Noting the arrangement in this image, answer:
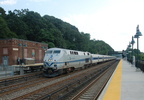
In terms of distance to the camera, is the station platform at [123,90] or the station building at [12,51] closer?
the station platform at [123,90]

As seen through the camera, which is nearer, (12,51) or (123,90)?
(123,90)

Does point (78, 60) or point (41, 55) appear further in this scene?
point (41, 55)

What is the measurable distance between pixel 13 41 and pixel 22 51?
2865mm

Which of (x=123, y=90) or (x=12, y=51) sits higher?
(x=12, y=51)

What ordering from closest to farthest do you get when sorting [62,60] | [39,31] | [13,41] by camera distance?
[62,60]
[13,41]
[39,31]

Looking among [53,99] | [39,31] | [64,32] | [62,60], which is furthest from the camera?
[64,32]

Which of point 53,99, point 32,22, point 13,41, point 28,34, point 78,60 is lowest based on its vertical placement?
point 53,99

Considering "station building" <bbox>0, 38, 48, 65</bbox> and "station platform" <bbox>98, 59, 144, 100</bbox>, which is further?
"station building" <bbox>0, 38, 48, 65</bbox>

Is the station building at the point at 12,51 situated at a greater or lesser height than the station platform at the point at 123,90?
greater

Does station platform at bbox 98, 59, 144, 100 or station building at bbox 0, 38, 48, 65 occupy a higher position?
station building at bbox 0, 38, 48, 65

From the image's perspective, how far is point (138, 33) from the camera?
27.7m

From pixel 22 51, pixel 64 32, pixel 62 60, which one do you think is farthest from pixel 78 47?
pixel 62 60

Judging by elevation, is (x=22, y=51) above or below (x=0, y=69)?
above

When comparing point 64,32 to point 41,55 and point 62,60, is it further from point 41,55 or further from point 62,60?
point 62,60
